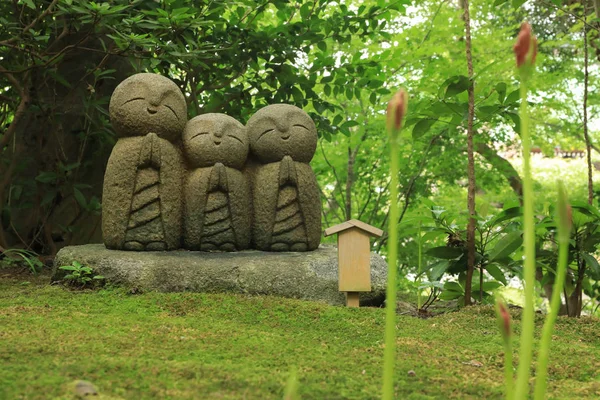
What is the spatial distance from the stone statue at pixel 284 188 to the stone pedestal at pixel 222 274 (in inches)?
15.1

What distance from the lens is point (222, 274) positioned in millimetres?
3768

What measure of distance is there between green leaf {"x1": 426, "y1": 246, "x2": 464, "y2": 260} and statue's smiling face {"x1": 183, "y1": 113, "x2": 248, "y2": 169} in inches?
61.2

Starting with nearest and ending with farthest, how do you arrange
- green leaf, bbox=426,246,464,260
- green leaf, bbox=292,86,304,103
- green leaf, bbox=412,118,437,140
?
1. green leaf, bbox=412,118,437,140
2. green leaf, bbox=426,246,464,260
3. green leaf, bbox=292,86,304,103

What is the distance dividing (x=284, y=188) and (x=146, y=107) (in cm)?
113

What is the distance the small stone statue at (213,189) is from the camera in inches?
165

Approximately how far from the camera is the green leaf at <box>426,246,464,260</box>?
383cm

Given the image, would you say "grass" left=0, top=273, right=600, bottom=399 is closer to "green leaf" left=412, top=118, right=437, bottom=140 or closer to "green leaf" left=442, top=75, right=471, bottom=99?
"green leaf" left=412, top=118, right=437, bottom=140

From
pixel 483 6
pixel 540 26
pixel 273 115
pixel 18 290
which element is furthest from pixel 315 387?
pixel 540 26

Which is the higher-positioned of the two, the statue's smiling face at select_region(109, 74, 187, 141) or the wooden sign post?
the statue's smiling face at select_region(109, 74, 187, 141)

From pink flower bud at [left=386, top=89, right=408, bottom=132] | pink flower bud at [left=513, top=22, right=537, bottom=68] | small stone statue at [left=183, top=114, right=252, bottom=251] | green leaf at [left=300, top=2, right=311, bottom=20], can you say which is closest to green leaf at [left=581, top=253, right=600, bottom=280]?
small stone statue at [left=183, top=114, right=252, bottom=251]

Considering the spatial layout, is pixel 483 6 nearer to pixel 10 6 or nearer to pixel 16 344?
pixel 10 6

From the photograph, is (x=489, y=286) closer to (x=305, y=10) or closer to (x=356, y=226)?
(x=356, y=226)

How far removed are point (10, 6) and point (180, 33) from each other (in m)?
1.45

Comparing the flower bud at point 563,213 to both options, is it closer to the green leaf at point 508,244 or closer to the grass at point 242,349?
the grass at point 242,349
